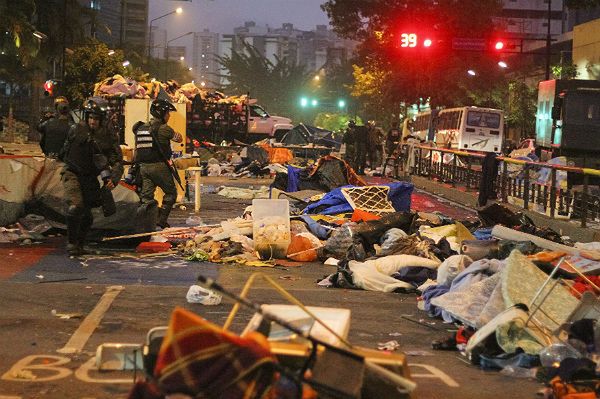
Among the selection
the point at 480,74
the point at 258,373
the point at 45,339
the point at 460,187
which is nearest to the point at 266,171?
the point at 460,187

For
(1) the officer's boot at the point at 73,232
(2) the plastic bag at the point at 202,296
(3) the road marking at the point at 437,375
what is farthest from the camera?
(1) the officer's boot at the point at 73,232

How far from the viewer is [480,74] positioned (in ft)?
202

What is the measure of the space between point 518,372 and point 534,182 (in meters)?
11.7

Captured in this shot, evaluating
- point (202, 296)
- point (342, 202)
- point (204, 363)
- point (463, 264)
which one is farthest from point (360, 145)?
point (204, 363)

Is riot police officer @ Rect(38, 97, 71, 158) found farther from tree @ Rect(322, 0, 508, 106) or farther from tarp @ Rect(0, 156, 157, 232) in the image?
tree @ Rect(322, 0, 508, 106)

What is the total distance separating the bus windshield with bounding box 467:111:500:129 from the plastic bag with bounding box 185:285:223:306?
33.5 m

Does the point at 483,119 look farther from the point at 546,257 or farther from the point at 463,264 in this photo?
the point at 546,257

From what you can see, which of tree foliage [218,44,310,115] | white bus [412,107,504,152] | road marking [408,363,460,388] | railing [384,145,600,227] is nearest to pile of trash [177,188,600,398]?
road marking [408,363,460,388]

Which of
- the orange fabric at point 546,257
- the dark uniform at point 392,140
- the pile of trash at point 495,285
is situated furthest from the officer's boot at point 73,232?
the dark uniform at point 392,140

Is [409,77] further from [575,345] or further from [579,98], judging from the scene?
[575,345]

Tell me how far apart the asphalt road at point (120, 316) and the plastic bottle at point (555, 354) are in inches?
10.2

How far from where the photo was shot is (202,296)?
9.38 meters

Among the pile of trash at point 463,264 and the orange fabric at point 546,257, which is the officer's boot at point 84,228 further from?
the orange fabric at point 546,257

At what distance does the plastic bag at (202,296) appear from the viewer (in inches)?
367
